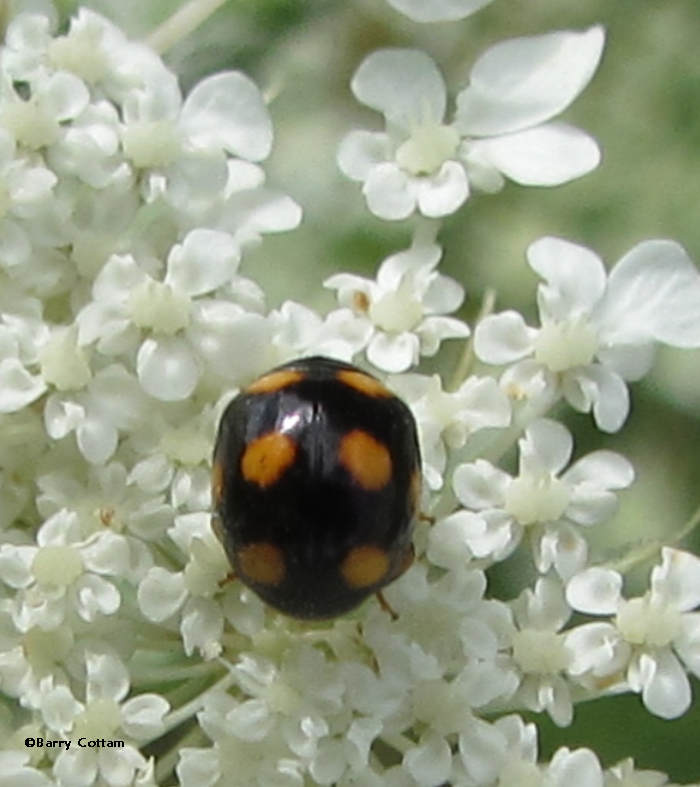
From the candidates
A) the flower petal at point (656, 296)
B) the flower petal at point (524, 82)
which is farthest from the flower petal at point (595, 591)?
the flower petal at point (524, 82)

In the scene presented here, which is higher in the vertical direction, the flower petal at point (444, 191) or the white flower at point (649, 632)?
the flower petal at point (444, 191)

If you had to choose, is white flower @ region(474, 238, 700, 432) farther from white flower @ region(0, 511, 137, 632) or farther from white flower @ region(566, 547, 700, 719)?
white flower @ region(0, 511, 137, 632)

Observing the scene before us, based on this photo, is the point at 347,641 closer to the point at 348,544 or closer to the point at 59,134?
the point at 348,544

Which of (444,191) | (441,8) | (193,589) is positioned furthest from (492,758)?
(441,8)

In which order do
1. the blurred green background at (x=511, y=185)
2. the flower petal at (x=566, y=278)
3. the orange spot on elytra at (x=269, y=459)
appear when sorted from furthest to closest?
1. the blurred green background at (x=511, y=185)
2. the flower petal at (x=566, y=278)
3. the orange spot on elytra at (x=269, y=459)

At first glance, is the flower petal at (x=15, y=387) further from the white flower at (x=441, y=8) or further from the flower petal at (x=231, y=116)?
the white flower at (x=441, y=8)

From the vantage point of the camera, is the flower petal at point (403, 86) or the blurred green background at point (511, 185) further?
the blurred green background at point (511, 185)

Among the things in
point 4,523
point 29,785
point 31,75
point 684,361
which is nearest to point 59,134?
point 31,75
